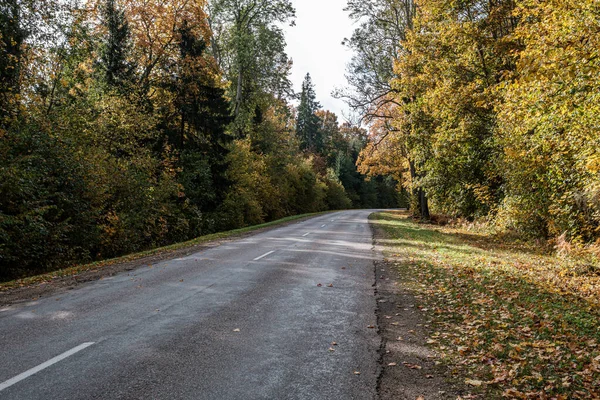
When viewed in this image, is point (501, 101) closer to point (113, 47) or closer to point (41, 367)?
point (41, 367)

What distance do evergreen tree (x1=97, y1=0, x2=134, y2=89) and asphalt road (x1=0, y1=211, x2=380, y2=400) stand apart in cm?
1773

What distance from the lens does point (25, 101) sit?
17.5 m

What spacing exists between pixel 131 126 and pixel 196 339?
17817mm

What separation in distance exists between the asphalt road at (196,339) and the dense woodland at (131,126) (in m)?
5.76

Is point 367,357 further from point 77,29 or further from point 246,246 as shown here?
point 77,29

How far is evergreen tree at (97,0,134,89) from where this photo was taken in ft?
77.4

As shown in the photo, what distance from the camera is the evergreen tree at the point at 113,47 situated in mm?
23578

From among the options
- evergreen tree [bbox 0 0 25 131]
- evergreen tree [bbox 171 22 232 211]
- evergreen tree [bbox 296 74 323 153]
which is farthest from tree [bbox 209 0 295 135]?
evergreen tree [bbox 296 74 323 153]

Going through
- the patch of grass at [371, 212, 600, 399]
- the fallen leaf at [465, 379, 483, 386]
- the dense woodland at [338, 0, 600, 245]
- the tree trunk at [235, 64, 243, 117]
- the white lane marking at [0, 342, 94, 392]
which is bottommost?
the patch of grass at [371, 212, 600, 399]

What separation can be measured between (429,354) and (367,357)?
2.81 ft

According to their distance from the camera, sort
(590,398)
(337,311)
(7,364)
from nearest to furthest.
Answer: (590,398)
(7,364)
(337,311)

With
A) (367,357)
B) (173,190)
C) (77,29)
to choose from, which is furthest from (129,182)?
(367,357)

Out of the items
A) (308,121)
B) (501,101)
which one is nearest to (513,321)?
A: (501,101)

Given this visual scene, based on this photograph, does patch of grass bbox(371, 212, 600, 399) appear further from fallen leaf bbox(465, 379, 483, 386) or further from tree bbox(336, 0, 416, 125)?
tree bbox(336, 0, 416, 125)
